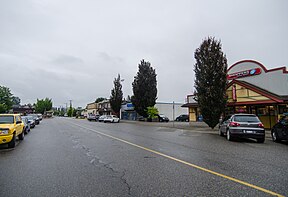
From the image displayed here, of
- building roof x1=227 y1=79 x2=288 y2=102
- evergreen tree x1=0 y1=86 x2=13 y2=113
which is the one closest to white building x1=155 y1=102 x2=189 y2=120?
building roof x1=227 y1=79 x2=288 y2=102

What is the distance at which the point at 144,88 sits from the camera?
133 feet

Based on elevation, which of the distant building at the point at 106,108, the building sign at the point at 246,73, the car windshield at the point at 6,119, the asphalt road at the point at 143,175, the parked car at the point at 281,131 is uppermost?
the building sign at the point at 246,73

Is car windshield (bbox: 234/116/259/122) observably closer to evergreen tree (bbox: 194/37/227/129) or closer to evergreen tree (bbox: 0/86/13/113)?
A: evergreen tree (bbox: 194/37/227/129)

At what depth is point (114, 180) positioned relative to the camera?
4918 millimetres

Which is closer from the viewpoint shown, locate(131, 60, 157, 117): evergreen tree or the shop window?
the shop window

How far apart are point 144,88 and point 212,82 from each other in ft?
69.6

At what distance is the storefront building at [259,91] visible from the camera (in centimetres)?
1936

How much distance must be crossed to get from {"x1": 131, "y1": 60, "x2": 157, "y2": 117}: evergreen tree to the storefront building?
60.4 feet

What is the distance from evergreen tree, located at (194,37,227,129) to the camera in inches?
794

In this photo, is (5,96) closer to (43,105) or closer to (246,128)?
(43,105)

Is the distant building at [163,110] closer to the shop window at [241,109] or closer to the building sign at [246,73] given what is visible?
the building sign at [246,73]

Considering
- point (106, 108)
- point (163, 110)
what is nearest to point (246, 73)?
point (163, 110)

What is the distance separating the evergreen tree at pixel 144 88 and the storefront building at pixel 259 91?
18396 mm

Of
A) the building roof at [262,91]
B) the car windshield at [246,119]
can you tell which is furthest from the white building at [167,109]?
the car windshield at [246,119]
